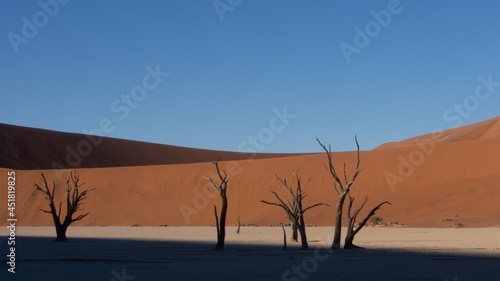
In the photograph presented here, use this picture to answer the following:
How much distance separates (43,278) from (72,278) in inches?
17.2

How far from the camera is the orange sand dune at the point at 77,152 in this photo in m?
89.2

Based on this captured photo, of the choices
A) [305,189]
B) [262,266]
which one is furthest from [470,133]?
[262,266]

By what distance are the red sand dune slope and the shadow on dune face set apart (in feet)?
79.5

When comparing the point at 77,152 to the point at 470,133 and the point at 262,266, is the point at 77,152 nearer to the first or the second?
the point at 470,133

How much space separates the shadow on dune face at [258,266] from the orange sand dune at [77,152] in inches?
2929

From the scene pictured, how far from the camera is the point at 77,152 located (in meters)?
106

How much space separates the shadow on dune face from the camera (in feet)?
34.2

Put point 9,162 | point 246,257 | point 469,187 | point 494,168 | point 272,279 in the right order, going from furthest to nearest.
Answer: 1. point 9,162
2. point 494,168
3. point 469,187
4. point 246,257
5. point 272,279

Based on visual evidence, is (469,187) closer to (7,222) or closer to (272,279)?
(7,222)

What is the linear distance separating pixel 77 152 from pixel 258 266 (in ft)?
320

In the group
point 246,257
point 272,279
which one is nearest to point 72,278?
point 272,279

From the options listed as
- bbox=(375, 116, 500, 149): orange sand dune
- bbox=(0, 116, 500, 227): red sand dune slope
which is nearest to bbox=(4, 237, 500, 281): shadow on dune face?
bbox=(0, 116, 500, 227): red sand dune slope

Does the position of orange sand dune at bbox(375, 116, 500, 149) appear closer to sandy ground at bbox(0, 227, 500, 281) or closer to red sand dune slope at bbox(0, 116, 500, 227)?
red sand dune slope at bbox(0, 116, 500, 227)

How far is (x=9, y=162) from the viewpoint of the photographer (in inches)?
3332
